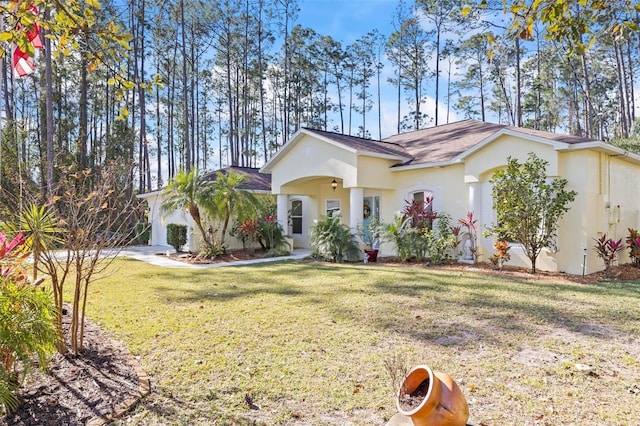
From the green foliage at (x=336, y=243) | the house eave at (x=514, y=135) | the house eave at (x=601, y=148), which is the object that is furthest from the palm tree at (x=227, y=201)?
the house eave at (x=601, y=148)

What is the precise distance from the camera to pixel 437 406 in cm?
283

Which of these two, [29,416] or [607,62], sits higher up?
[607,62]

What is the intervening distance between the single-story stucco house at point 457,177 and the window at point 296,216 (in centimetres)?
5

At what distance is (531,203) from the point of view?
10.7m

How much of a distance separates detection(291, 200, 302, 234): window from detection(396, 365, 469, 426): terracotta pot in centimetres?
1645

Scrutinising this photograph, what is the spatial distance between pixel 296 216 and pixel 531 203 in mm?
11229

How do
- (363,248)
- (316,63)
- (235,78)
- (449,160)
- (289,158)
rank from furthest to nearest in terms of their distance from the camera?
(316,63)
(235,78)
(289,158)
(363,248)
(449,160)

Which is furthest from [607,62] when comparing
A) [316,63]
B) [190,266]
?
[190,266]

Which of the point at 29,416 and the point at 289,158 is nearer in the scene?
the point at 29,416

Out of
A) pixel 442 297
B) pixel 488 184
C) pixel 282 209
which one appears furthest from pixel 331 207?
pixel 442 297

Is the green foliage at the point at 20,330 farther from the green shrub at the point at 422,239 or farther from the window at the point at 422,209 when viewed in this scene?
the window at the point at 422,209

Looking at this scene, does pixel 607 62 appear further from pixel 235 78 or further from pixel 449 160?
pixel 235 78

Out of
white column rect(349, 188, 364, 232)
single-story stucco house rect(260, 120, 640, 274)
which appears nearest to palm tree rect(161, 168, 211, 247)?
single-story stucco house rect(260, 120, 640, 274)

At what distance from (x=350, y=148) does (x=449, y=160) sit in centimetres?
342
